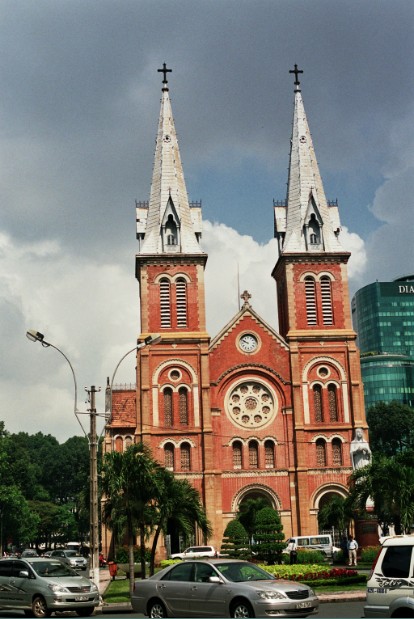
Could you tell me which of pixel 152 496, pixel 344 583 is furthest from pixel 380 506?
pixel 152 496

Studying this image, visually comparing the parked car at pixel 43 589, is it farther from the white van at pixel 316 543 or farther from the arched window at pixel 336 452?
the arched window at pixel 336 452

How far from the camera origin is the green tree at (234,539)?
2081 inches

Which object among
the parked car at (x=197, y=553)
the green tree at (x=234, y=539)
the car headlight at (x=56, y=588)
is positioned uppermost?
the green tree at (x=234, y=539)

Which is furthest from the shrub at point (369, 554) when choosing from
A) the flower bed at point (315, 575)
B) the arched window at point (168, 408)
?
the arched window at point (168, 408)

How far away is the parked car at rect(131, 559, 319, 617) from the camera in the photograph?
711 inches

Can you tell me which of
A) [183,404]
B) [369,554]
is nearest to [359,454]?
[369,554]

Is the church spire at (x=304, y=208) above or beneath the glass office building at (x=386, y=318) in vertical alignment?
beneath

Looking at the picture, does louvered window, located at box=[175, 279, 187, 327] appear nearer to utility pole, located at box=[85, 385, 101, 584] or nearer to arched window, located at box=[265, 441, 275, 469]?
arched window, located at box=[265, 441, 275, 469]

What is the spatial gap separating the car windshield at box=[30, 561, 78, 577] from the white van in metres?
28.0

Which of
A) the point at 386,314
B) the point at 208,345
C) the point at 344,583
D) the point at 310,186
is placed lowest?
the point at 344,583

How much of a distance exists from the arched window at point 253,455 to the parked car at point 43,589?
3709 cm

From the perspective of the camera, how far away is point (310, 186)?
6744 cm

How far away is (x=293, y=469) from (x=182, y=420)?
28.7 ft

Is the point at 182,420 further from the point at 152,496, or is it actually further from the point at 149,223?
the point at 152,496
